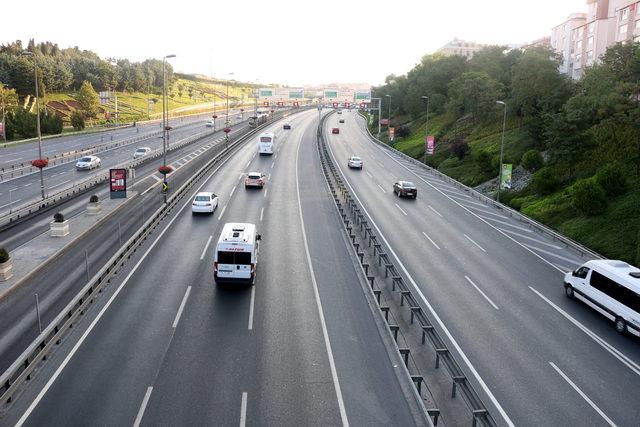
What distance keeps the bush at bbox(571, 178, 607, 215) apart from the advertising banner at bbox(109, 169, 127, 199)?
3354 cm

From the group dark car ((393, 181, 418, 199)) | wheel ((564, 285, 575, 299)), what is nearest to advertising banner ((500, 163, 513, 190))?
dark car ((393, 181, 418, 199))

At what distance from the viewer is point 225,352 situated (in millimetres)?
17344

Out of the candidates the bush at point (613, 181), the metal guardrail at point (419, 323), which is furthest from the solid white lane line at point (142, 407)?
the bush at point (613, 181)

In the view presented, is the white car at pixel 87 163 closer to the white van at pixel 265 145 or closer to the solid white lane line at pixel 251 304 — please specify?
the white van at pixel 265 145

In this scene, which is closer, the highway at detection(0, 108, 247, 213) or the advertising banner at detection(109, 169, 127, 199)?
the advertising banner at detection(109, 169, 127, 199)

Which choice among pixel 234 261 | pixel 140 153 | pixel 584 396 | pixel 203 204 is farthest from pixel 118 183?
pixel 584 396

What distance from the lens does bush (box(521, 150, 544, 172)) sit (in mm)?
48656

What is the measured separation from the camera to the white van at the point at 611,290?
19828 millimetres

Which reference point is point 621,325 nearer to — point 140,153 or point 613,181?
point 613,181

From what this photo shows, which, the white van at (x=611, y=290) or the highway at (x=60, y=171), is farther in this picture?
the highway at (x=60, y=171)

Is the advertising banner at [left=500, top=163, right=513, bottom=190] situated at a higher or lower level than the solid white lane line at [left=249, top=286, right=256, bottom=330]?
higher

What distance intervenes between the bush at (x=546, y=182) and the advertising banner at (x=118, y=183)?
33563 millimetres

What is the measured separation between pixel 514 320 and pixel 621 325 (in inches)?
154

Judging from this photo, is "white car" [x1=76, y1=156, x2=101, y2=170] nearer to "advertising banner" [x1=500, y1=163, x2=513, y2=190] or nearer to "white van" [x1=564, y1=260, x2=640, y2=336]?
"advertising banner" [x1=500, y1=163, x2=513, y2=190]
